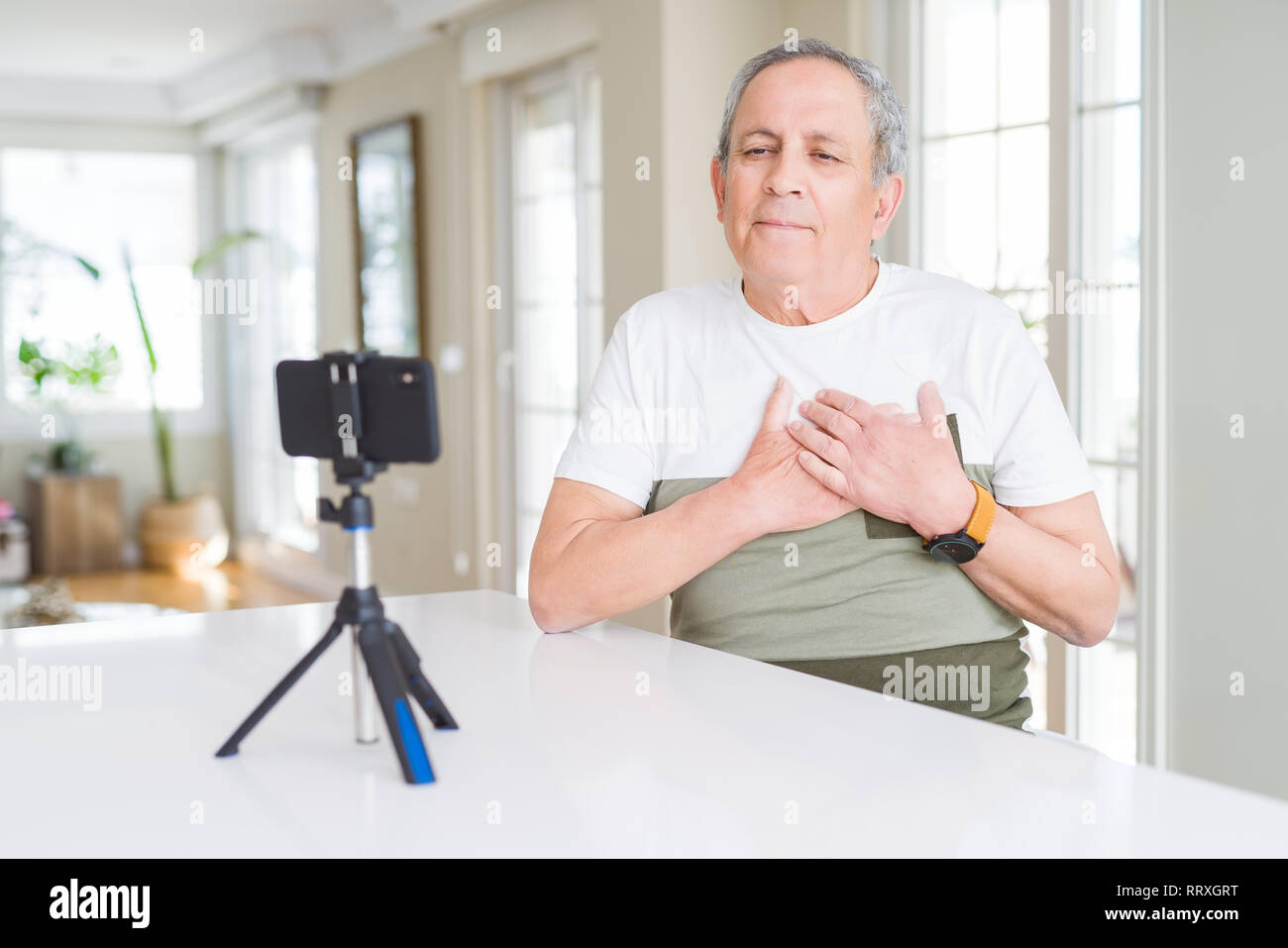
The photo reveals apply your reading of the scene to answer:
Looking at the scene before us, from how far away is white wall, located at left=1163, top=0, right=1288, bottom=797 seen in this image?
2.32 meters

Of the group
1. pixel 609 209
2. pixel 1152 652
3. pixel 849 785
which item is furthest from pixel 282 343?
pixel 849 785

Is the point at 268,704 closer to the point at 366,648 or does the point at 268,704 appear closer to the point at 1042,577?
the point at 366,648

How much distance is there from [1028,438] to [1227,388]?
1.18 metres

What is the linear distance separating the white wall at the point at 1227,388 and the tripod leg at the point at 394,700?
1994 mm

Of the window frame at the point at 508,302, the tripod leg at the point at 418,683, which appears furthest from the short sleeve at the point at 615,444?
the window frame at the point at 508,302

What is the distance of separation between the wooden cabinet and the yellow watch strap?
6.64m

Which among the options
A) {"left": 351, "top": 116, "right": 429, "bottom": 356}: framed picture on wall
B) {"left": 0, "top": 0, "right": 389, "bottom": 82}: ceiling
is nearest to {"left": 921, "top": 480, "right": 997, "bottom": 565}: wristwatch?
{"left": 351, "top": 116, "right": 429, "bottom": 356}: framed picture on wall

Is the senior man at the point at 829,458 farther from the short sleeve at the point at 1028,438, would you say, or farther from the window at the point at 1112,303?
the window at the point at 1112,303

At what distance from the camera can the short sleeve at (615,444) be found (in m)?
1.51

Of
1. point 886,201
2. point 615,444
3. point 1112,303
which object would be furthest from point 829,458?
point 1112,303

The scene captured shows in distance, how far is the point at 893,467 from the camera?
1.35 m

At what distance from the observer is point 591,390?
1.66 metres
